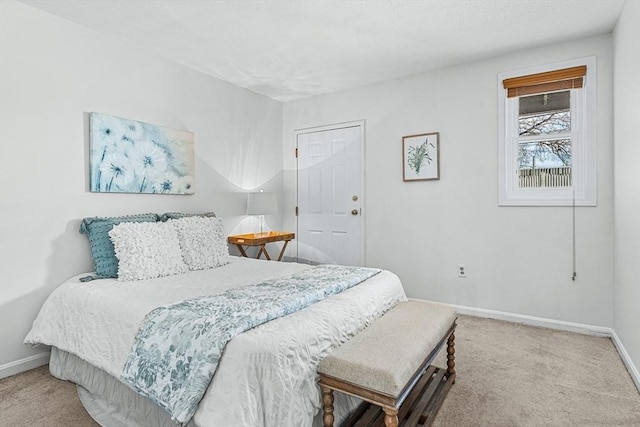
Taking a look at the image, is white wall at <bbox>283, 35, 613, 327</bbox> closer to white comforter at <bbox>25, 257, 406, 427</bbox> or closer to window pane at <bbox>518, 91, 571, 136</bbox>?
window pane at <bbox>518, 91, 571, 136</bbox>

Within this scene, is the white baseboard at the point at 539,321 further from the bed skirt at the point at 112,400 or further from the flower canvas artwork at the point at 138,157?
the flower canvas artwork at the point at 138,157

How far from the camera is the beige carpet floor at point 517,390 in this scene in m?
1.91

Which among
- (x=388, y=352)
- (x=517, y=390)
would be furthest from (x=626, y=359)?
(x=388, y=352)

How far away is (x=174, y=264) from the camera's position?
2.66m

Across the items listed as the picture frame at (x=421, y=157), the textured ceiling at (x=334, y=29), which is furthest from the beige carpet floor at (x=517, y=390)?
the textured ceiling at (x=334, y=29)

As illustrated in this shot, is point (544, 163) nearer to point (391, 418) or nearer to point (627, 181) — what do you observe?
point (627, 181)

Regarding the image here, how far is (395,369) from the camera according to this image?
1437mm

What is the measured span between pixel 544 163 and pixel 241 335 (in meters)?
3.21

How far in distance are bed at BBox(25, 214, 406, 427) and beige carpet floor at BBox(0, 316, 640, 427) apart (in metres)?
0.16

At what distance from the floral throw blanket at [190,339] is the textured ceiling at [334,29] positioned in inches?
80.6

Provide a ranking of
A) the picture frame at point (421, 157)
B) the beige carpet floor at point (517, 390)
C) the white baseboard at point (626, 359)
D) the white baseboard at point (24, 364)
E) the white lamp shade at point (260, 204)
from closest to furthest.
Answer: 1. the beige carpet floor at point (517, 390)
2. the white baseboard at point (626, 359)
3. the white baseboard at point (24, 364)
4. the picture frame at point (421, 157)
5. the white lamp shade at point (260, 204)

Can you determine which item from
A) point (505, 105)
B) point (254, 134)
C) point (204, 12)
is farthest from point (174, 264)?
point (505, 105)

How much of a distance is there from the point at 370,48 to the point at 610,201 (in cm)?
242

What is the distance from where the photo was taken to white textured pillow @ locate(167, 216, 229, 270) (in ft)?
9.35
